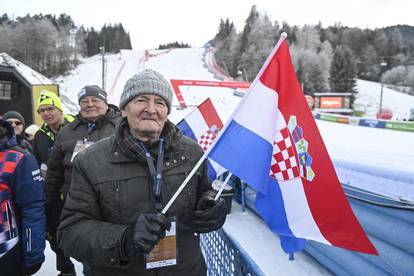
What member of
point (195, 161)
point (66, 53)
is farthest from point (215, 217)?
point (66, 53)

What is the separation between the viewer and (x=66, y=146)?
279 cm

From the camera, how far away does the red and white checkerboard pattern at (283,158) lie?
1794 mm

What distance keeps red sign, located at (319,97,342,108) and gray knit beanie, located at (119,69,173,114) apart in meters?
35.1

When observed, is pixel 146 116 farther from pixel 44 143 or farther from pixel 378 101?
pixel 378 101

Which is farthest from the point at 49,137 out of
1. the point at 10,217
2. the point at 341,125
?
the point at 341,125

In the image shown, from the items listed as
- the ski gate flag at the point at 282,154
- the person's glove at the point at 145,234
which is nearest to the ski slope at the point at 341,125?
the ski gate flag at the point at 282,154

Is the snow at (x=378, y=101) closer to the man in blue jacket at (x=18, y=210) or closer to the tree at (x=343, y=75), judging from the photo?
the tree at (x=343, y=75)

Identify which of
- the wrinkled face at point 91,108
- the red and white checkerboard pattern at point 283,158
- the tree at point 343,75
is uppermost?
the tree at point 343,75

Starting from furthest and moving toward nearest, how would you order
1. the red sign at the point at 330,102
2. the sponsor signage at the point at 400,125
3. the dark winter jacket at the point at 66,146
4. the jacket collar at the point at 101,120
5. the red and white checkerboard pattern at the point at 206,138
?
Result: 1. the red sign at the point at 330,102
2. the sponsor signage at the point at 400,125
3. the red and white checkerboard pattern at the point at 206,138
4. the jacket collar at the point at 101,120
5. the dark winter jacket at the point at 66,146

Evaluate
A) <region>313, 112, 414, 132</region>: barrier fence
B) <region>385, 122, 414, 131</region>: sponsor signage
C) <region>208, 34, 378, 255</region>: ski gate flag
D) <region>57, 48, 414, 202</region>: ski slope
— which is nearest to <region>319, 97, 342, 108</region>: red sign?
<region>57, 48, 414, 202</region>: ski slope

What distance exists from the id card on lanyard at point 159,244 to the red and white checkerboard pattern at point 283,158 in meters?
0.67

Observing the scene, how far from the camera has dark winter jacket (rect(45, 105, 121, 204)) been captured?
9.20ft

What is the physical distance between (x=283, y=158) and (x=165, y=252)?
0.83 metres

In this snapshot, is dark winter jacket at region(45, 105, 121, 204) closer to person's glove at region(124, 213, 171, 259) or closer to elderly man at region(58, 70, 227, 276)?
elderly man at region(58, 70, 227, 276)
